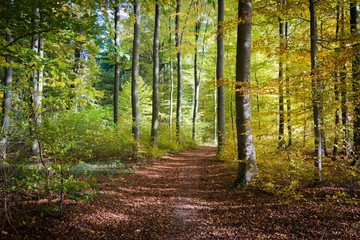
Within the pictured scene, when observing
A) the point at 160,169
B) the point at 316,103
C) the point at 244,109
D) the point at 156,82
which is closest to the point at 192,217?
the point at 244,109

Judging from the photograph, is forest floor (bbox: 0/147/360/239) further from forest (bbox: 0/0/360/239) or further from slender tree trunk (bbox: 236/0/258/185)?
slender tree trunk (bbox: 236/0/258/185)

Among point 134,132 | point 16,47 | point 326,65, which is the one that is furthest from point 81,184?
point 134,132

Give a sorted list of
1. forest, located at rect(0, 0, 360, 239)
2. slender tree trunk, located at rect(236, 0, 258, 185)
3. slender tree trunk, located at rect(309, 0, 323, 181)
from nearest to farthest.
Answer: forest, located at rect(0, 0, 360, 239), slender tree trunk, located at rect(309, 0, 323, 181), slender tree trunk, located at rect(236, 0, 258, 185)

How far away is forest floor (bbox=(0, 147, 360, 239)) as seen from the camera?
4.02 metres

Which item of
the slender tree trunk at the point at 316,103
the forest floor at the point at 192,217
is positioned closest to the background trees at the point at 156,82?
the slender tree trunk at the point at 316,103

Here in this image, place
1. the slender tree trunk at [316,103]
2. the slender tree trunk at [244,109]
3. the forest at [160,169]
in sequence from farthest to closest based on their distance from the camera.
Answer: the slender tree trunk at [244,109] → the slender tree trunk at [316,103] → the forest at [160,169]

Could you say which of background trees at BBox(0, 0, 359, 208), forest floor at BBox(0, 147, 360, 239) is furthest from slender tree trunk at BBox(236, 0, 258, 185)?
forest floor at BBox(0, 147, 360, 239)

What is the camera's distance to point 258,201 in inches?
223

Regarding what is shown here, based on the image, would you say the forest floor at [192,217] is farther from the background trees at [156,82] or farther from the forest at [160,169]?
the background trees at [156,82]

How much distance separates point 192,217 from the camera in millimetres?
5070

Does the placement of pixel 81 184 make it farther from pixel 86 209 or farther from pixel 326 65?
pixel 326 65

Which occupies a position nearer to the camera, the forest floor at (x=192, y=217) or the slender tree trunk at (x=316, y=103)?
the forest floor at (x=192, y=217)

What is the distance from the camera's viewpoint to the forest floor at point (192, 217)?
4.02 m

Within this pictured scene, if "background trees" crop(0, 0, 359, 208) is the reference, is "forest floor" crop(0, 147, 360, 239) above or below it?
below
